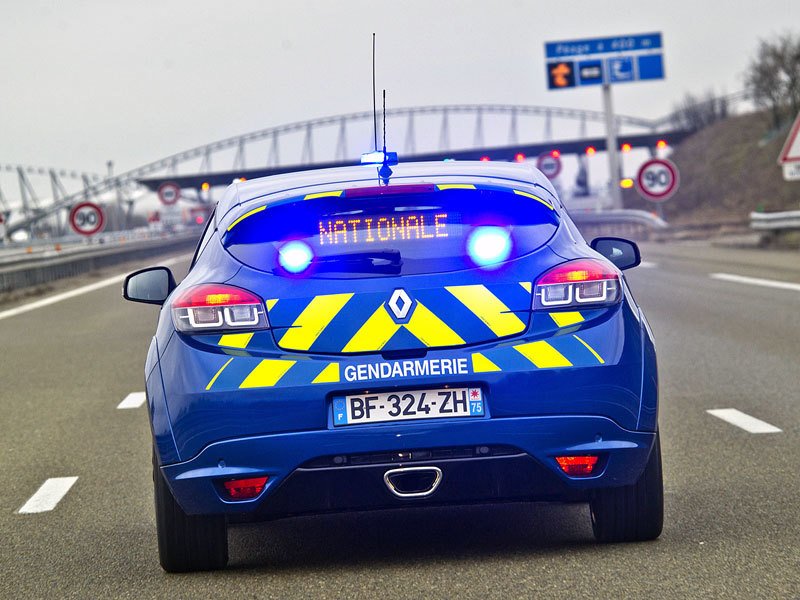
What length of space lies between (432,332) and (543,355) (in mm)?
362

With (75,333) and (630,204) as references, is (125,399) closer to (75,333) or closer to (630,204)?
(75,333)

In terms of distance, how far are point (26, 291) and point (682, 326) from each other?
13849 millimetres

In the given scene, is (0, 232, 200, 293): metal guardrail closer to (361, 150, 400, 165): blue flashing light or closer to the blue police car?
(361, 150, 400, 165): blue flashing light

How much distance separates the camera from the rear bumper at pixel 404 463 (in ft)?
15.5

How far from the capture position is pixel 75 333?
1633 centimetres

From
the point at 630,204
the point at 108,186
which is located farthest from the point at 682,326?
the point at 108,186

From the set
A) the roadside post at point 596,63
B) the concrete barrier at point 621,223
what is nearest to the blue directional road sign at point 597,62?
the roadside post at point 596,63

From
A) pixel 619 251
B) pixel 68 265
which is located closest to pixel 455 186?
pixel 619 251

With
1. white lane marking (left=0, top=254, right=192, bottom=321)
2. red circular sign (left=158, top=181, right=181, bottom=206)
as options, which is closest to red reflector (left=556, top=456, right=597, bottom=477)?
white lane marking (left=0, top=254, right=192, bottom=321)

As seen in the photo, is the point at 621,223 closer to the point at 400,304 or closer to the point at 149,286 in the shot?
the point at 149,286

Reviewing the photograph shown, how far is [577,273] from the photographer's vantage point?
488 centimetres

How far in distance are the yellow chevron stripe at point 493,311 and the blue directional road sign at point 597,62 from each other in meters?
47.7

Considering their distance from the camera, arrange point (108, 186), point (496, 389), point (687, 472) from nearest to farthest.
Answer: point (496, 389), point (687, 472), point (108, 186)

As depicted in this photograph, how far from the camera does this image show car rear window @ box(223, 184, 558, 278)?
16.1 feet
